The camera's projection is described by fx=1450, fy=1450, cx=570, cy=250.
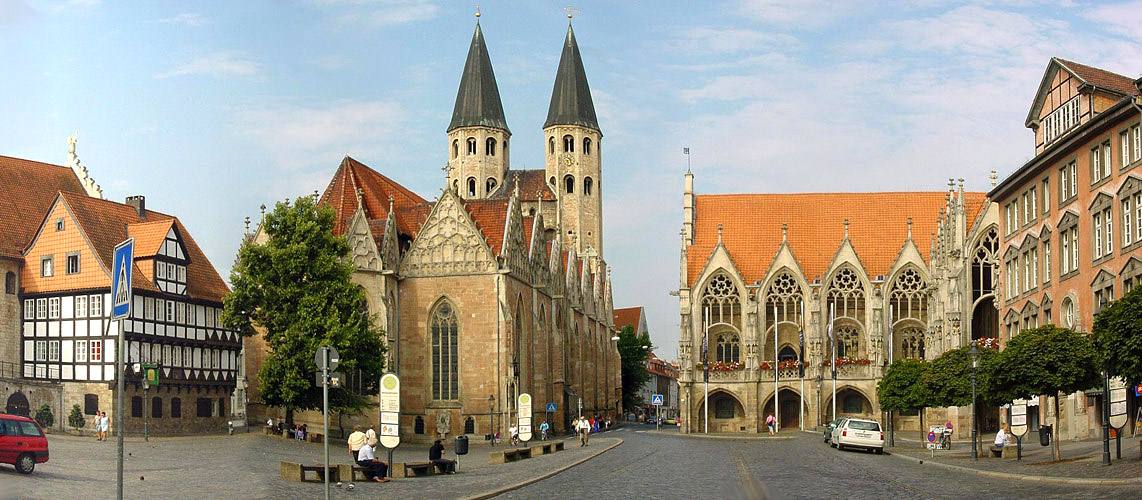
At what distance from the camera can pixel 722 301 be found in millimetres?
97750

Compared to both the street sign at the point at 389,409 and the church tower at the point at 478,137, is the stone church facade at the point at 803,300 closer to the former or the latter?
the church tower at the point at 478,137

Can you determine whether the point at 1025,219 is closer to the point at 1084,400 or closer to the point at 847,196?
the point at 1084,400

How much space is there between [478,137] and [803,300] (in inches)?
1488

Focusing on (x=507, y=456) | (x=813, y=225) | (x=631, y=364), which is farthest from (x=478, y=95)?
(x=507, y=456)

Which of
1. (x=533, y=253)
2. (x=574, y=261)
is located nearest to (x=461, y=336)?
(x=533, y=253)

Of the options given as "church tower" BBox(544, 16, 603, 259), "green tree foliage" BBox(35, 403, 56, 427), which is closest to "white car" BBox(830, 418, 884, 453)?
"green tree foliage" BBox(35, 403, 56, 427)

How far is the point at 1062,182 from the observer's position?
52.1m

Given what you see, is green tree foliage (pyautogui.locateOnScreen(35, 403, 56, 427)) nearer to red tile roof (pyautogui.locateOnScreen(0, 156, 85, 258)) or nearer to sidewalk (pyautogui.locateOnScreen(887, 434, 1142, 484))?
red tile roof (pyautogui.locateOnScreen(0, 156, 85, 258))

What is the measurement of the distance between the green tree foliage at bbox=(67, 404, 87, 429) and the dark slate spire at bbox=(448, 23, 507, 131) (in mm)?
63759

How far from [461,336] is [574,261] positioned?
77.0ft

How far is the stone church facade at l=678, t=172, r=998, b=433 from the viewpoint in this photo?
9288 centimetres

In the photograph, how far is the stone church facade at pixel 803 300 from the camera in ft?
305

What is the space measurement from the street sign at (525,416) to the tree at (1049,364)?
58.5 ft

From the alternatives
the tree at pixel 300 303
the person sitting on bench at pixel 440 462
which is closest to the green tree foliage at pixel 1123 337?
the person sitting on bench at pixel 440 462
